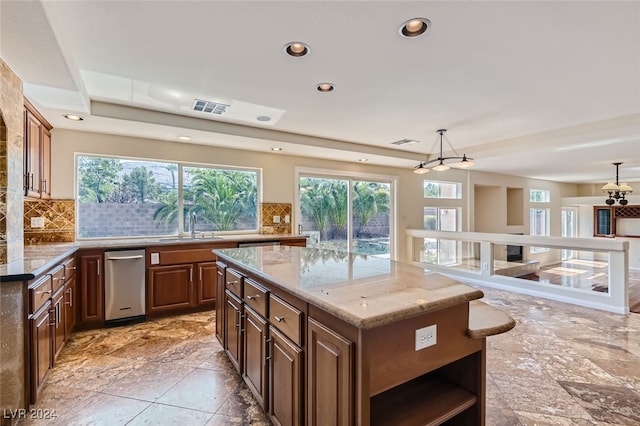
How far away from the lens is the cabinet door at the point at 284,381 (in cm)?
147

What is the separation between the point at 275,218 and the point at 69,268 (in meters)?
2.84

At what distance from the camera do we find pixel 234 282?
233 cm

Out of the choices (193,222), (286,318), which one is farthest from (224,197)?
(286,318)

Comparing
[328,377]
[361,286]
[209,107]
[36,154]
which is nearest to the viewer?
[328,377]

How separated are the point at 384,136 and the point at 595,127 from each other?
8.66 ft

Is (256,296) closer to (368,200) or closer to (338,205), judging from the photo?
(338,205)

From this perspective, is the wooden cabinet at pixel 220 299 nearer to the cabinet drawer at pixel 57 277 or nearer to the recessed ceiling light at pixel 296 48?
the cabinet drawer at pixel 57 277

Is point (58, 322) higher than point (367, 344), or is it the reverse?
point (367, 344)

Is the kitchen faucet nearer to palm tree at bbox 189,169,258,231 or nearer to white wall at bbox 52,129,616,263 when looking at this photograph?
palm tree at bbox 189,169,258,231

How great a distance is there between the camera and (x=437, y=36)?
2127 mm

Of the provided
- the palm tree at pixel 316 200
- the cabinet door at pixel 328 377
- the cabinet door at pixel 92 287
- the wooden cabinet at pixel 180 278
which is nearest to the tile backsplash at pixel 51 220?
the cabinet door at pixel 92 287

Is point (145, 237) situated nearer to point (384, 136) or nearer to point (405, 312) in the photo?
point (384, 136)

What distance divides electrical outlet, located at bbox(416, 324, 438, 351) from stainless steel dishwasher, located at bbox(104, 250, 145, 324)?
3350mm

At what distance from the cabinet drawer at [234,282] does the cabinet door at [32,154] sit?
85.7 inches
